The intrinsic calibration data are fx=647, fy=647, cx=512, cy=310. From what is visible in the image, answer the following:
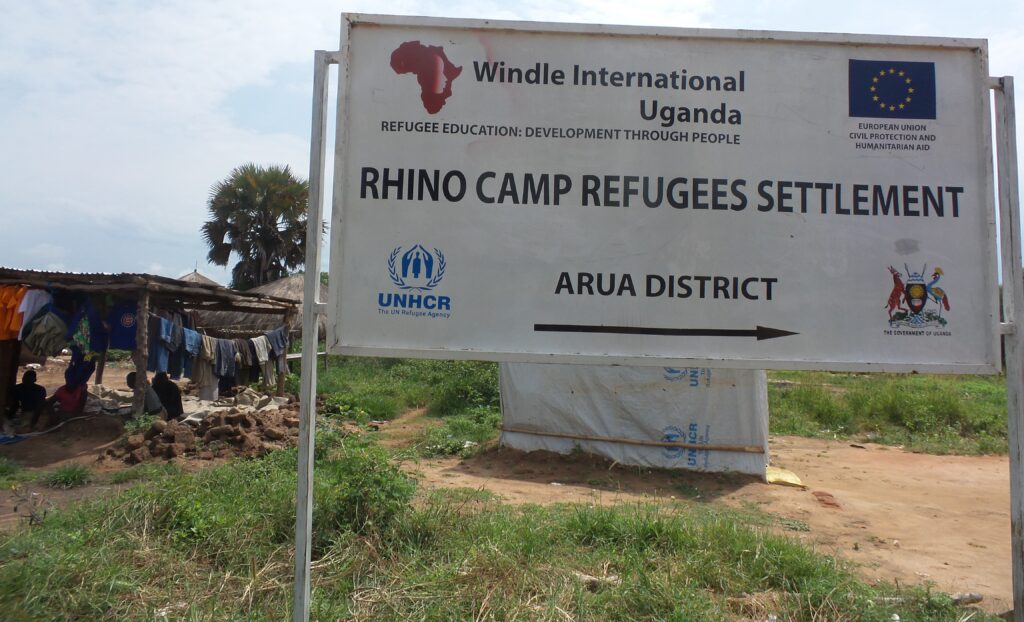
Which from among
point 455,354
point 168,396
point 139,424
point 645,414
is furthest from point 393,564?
point 168,396

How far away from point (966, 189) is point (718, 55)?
1.34 meters

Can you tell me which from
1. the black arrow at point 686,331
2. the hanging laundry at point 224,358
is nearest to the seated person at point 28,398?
the hanging laundry at point 224,358

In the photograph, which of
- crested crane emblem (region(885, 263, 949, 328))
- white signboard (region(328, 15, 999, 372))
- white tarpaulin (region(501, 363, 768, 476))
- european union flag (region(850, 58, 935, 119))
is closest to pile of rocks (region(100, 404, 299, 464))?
white tarpaulin (region(501, 363, 768, 476))

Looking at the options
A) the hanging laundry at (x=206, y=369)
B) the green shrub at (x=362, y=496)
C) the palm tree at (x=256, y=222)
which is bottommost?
the green shrub at (x=362, y=496)

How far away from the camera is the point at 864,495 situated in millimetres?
8258

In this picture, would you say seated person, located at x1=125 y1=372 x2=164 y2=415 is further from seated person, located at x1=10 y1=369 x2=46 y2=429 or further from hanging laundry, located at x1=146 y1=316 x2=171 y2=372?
seated person, located at x1=10 y1=369 x2=46 y2=429

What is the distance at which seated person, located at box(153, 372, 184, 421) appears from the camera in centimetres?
1085

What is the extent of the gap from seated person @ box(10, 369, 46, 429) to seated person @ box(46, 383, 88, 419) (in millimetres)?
175

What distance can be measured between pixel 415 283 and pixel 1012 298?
8.93ft

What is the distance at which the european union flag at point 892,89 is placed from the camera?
3.12 m

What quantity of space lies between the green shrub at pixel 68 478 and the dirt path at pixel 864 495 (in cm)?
376

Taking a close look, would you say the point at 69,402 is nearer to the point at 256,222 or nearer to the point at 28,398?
the point at 28,398

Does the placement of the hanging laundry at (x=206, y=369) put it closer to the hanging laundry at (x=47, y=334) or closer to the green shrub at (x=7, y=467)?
the hanging laundry at (x=47, y=334)

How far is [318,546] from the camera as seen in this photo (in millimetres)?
4090
